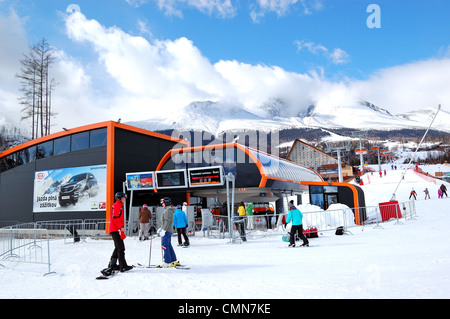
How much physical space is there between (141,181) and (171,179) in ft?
6.32

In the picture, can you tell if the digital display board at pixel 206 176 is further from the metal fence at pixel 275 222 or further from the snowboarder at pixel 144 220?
the snowboarder at pixel 144 220

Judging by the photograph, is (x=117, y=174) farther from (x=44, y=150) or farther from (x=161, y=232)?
(x=161, y=232)

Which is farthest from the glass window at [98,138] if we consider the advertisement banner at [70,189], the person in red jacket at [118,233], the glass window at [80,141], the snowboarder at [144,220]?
the person in red jacket at [118,233]

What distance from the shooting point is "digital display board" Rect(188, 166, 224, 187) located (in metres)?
18.7

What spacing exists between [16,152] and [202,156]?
15047mm

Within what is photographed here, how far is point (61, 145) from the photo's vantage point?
23969 mm

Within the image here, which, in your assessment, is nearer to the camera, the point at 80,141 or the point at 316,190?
the point at 316,190

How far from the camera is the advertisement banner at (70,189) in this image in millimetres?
21344

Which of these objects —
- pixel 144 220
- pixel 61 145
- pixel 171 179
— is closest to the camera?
pixel 144 220

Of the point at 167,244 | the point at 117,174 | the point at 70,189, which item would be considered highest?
the point at 117,174

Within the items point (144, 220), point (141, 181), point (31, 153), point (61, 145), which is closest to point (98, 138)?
point (61, 145)

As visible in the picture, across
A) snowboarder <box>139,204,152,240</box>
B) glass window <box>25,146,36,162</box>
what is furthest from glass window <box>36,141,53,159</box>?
snowboarder <box>139,204,152,240</box>

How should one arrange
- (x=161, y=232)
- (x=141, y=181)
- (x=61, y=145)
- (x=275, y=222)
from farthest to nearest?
(x=61, y=145) → (x=141, y=181) → (x=275, y=222) → (x=161, y=232)

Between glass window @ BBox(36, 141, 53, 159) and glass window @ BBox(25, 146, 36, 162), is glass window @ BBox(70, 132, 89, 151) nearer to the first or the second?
glass window @ BBox(36, 141, 53, 159)
